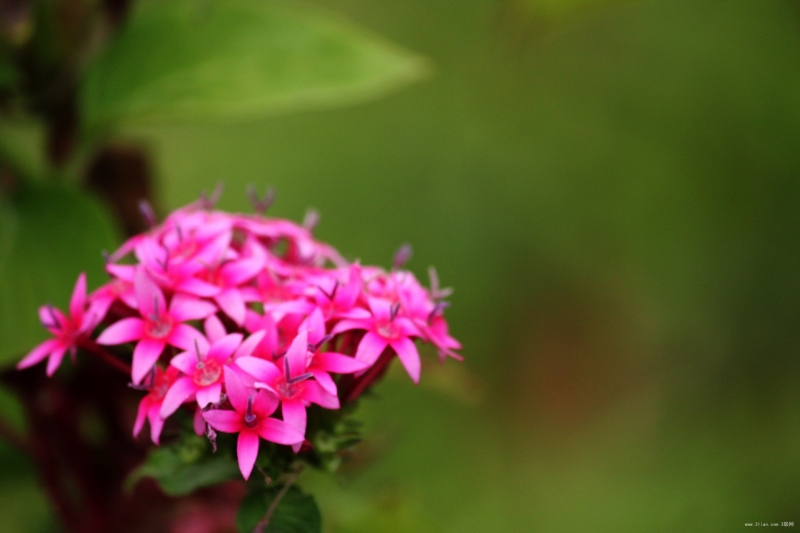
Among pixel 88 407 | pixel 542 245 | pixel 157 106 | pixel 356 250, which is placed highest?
pixel 157 106

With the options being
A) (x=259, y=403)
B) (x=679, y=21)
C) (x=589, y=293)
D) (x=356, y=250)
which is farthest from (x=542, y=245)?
(x=259, y=403)

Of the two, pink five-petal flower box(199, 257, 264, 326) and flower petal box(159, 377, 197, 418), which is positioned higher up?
pink five-petal flower box(199, 257, 264, 326)

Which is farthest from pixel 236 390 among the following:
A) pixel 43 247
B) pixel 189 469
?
pixel 43 247

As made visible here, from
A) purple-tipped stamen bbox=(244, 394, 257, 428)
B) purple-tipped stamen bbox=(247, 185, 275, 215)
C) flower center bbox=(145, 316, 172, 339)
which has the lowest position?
purple-tipped stamen bbox=(244, 394, 257, 428)

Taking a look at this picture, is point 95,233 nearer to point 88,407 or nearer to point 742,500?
point 88,407

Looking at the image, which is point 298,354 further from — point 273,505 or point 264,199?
point 264,199

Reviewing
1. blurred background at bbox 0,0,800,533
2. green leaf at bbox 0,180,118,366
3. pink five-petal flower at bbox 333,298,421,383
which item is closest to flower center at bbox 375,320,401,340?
pink five-petal flower at bbox 333,298,421,383

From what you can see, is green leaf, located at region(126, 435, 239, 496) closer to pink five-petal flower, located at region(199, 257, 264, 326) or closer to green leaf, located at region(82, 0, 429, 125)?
pink five-petal flower, located at region(199, 257, 264, 326)

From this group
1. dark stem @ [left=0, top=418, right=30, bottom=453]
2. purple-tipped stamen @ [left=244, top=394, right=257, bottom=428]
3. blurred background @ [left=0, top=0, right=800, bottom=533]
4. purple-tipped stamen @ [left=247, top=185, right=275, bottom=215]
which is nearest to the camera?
purple-tipped stamen @ [left=244, top=394, right=257, bottom=428]

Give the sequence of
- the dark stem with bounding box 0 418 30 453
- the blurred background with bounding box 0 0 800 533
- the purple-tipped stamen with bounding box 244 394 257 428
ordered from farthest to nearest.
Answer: the blurred background with bounding box 0 0 800 533 < the dark stem with bounding box 0 418 30 453 < the purple-tipped stamen with bounding box 244 394 257 428

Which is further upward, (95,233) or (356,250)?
(95,233)
